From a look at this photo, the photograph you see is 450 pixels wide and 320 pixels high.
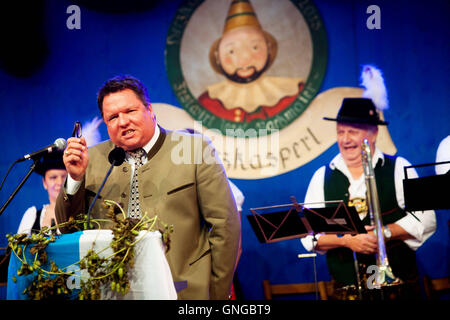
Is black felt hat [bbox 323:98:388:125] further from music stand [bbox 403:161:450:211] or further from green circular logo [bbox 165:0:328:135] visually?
music stand [bbox 403:161:450:211]

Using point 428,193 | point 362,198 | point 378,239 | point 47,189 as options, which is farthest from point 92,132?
point 428,193

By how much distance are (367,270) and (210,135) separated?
2008 mm

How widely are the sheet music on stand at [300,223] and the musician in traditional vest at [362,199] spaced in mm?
581

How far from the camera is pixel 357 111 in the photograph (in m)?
4.50

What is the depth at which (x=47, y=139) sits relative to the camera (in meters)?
5.17

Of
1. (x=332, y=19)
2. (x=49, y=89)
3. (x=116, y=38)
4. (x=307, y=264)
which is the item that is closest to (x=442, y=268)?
(x=307, y=264)

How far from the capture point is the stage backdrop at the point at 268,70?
446 cm

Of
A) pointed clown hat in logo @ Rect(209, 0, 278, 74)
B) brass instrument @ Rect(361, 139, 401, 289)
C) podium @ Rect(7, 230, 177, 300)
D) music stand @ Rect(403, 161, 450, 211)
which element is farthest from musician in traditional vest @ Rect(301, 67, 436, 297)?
podium @ Rect(7, 230, 177, 300)

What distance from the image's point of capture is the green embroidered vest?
4297 millimetres

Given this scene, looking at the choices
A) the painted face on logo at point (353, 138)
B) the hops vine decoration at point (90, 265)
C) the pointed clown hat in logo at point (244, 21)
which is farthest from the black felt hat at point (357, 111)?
the hops vine decoration at point (90, 265)

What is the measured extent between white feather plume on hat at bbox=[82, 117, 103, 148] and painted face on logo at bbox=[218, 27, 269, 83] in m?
1.47

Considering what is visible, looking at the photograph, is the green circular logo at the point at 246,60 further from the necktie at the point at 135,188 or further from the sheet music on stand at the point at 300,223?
the necktie at the point at 135,188

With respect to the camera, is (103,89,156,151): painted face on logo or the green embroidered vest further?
the green embroidered vest

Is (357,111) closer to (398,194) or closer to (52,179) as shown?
(398,194)
